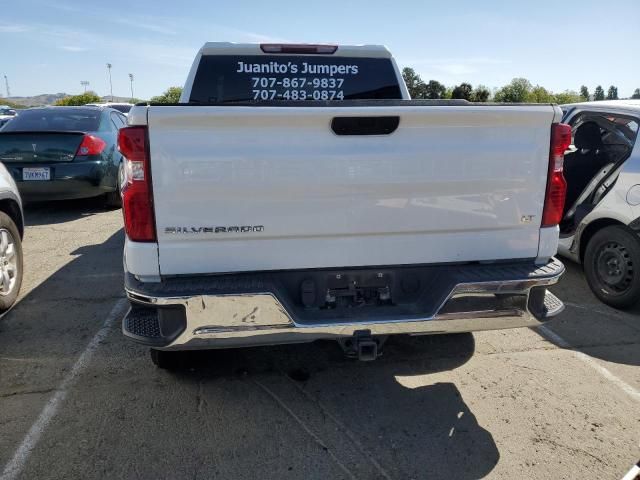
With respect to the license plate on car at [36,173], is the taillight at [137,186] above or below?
above

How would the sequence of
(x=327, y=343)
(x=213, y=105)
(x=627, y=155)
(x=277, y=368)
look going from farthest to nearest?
(x=627, y=155), (x=327, y=343), (x=277, y=368), (x=213, y=105)

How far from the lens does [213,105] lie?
2322 millimetres

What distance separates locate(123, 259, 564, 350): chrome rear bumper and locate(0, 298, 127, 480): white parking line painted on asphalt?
85 centimetres

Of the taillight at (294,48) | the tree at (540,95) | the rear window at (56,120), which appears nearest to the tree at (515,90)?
the tree at (540,95)

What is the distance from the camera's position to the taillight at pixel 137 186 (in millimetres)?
2293

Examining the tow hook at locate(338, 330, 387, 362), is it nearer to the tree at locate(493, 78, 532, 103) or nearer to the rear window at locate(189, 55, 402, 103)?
the rear window at locate(189, 55, 402, 103)

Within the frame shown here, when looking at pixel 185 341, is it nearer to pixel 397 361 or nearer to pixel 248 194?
pixel 248 194

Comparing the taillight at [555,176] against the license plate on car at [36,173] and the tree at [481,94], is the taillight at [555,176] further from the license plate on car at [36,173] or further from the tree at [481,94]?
the tree at [481,94]

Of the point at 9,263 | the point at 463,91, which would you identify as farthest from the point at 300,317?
the point at 463,91

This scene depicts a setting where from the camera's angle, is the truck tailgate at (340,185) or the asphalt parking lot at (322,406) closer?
the truck tailgate at (340,185)

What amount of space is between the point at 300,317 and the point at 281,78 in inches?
104

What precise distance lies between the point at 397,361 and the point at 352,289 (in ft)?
3.52

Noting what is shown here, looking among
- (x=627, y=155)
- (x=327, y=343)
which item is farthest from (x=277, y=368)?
(x=627, y=155)

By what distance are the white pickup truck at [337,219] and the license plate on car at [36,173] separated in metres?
5.74
